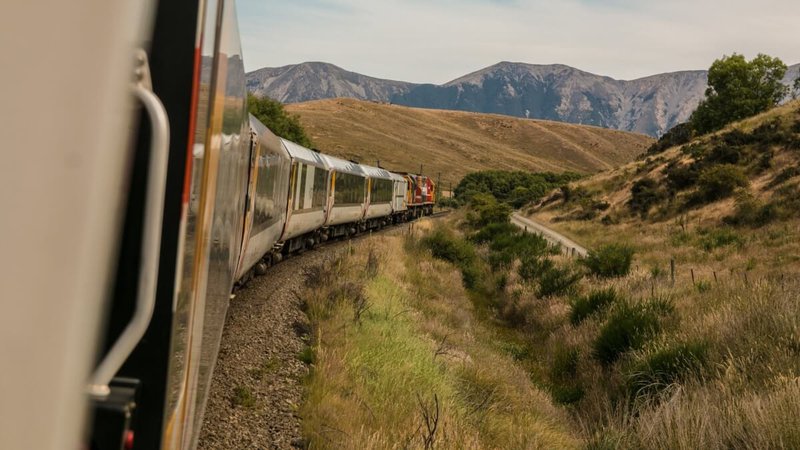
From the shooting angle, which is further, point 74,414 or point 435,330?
point 435,330

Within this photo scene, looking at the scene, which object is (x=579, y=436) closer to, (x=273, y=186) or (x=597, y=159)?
(x=273, y=186)

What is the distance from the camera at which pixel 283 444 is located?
638 centimetres

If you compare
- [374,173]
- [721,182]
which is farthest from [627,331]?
[721,182]

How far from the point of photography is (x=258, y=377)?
7922mm

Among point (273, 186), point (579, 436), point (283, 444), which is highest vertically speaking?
point (273, 186)

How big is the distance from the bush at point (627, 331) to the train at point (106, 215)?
34.5 ft

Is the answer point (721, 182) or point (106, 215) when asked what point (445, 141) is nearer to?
point (721, 182)

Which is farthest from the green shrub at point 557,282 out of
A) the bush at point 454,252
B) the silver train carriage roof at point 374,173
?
the silver train carriage roof at point 374,173

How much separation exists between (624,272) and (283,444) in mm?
17005

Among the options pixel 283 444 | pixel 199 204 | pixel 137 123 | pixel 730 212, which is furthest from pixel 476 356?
pixel 730 212

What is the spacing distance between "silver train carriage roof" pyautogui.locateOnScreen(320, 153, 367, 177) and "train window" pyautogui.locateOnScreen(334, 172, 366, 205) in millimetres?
144

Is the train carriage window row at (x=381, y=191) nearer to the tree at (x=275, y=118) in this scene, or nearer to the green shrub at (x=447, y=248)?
the green shrub at (x=447, y=248)

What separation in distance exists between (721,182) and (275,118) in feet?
146

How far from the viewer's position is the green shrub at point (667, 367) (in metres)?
9.66
